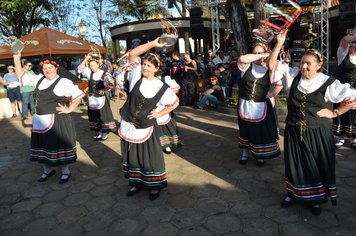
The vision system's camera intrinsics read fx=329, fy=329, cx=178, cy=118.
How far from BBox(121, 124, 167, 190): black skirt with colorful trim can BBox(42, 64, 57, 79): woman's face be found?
1344 millimetres

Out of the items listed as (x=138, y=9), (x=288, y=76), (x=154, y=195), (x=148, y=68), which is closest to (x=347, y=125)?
(x=288, y=76)

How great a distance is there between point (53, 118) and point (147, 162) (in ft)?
5.09

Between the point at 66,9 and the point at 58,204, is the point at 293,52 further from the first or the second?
the point at 66,9

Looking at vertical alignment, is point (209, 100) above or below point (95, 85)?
below

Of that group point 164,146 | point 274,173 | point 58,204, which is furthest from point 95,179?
point 274,173

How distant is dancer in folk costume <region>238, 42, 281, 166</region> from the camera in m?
4.30

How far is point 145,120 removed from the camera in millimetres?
3738

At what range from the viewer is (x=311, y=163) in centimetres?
327

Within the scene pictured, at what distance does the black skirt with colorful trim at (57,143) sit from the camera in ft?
14.7

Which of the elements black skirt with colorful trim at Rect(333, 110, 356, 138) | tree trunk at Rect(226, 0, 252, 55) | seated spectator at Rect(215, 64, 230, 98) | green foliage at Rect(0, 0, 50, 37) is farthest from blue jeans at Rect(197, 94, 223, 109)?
green foliage at Rect(0, 0, 50, 37)

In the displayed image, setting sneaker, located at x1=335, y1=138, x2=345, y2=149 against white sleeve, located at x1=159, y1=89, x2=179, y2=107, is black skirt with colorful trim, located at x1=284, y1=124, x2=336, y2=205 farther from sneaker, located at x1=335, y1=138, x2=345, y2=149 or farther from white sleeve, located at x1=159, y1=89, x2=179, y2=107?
sneaker, located at x1=335, y1=138, x2=345, y2=149

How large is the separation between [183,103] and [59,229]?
7.20m

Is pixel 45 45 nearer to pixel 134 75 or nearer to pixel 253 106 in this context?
pixel 134 75

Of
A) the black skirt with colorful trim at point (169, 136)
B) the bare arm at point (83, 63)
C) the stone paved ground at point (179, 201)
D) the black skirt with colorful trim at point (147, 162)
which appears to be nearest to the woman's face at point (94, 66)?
the bare arm at point (83, 63)
